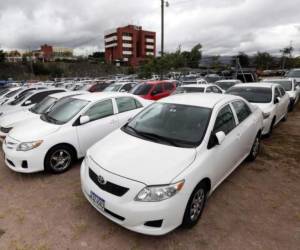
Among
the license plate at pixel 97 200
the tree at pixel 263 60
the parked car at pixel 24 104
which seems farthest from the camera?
the tree at pixel 263 60

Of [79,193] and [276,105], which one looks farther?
[276,105]

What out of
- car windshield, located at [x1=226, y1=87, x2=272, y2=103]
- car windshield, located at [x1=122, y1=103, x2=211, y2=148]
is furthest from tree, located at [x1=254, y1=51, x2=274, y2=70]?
car windshield, located at [x1=122, y1=103, x2=211, y2=148]

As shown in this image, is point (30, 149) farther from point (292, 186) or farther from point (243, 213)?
point (292, 186)

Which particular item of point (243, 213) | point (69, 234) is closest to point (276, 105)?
point (243, 213)

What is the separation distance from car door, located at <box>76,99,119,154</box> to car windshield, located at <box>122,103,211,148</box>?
122 cm

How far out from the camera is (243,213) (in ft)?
10.0

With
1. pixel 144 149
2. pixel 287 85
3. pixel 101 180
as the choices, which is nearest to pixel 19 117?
pixel 101 180

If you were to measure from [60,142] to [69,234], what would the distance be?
192 cm

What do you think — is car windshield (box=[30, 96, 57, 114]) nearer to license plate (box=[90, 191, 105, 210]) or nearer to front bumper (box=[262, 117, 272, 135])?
license plate (box=[90, 191, 105, 210])

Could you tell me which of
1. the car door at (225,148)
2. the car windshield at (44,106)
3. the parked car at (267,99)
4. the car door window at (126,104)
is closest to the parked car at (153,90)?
the parked car at (267,99)

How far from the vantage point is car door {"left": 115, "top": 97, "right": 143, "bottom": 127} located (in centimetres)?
518

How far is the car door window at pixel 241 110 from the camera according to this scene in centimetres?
388

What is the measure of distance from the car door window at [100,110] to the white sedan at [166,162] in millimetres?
1341

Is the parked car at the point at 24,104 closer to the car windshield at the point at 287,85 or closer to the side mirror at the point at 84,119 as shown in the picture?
the side mirror at the point at 84,119
